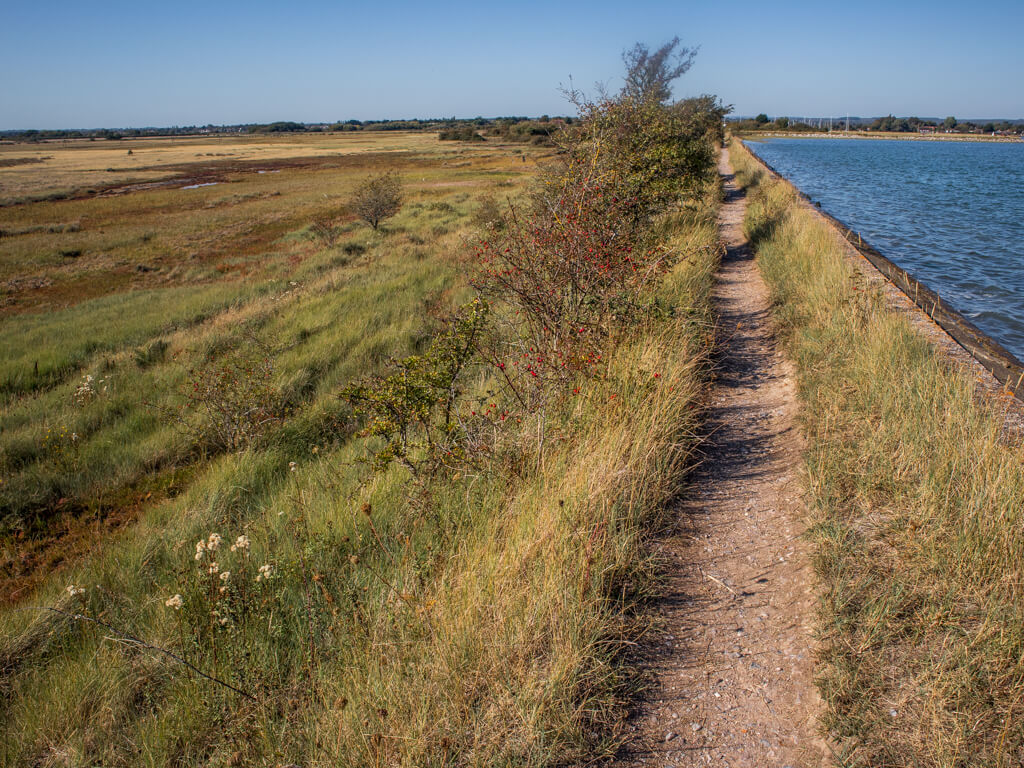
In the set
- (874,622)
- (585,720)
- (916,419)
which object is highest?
(916,419)

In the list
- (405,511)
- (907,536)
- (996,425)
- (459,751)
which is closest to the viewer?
(459,751)

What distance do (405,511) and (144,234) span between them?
3274cm

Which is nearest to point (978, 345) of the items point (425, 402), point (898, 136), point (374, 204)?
point (425, 402)

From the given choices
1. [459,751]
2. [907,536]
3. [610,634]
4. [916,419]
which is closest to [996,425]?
[916,419]

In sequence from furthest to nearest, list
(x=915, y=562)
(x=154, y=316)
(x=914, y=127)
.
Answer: (x=914, y=127), (x=154, y=316), (x=915, y=562)

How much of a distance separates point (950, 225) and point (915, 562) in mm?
21036

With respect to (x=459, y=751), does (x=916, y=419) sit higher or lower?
higher

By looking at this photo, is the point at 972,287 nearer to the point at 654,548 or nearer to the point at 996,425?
the point at 996,425

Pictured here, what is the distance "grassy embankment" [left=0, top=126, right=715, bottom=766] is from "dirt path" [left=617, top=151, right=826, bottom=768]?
0.75 feet

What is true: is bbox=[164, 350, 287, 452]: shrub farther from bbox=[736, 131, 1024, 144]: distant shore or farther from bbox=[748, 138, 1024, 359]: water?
bbox=[736, 131, 1024, 144]: distant shore

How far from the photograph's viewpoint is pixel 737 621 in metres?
2.87

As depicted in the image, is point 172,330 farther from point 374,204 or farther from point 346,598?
point 374,204

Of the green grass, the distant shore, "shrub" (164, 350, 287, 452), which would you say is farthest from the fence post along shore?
the distant shore

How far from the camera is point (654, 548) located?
131 inches
